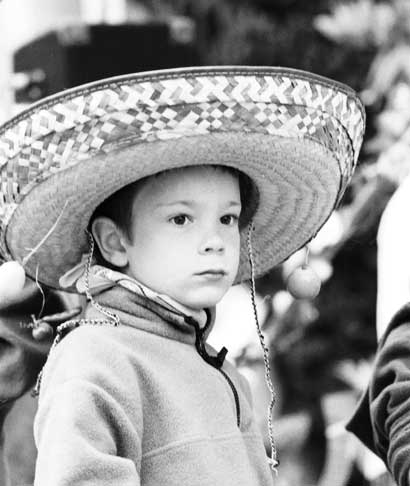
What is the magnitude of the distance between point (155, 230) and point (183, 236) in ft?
0.18

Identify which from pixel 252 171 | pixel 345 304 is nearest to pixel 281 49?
pixel 345 304

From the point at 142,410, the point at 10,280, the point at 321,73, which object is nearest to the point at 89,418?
the point at 142,410

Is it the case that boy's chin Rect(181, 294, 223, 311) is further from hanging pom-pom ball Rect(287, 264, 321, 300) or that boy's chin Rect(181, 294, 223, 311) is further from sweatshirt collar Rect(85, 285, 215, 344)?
hanging pom-pom ball Rect(287, 264, 321, 300)

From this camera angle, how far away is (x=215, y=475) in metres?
2.14

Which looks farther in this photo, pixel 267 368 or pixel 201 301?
pixel 267 368

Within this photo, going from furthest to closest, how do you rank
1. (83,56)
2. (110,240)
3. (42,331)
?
(83,56) → (42,331) → (110,240)

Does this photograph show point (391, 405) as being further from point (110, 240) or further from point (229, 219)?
point (110, 240)

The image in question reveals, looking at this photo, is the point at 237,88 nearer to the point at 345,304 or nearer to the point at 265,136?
the point at 265,136

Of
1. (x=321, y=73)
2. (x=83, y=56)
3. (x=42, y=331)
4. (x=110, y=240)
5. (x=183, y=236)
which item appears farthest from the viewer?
(x=321, y=73)

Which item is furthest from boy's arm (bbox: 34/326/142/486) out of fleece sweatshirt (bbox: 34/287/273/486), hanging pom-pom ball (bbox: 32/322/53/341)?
hanging pom-pom ball (bbox: 32/322/53/341)

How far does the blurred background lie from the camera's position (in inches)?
151

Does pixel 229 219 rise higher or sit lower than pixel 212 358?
higher

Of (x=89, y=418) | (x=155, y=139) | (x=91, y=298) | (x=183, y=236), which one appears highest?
(x=155, y=139)

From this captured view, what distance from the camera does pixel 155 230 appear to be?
7.47ft
